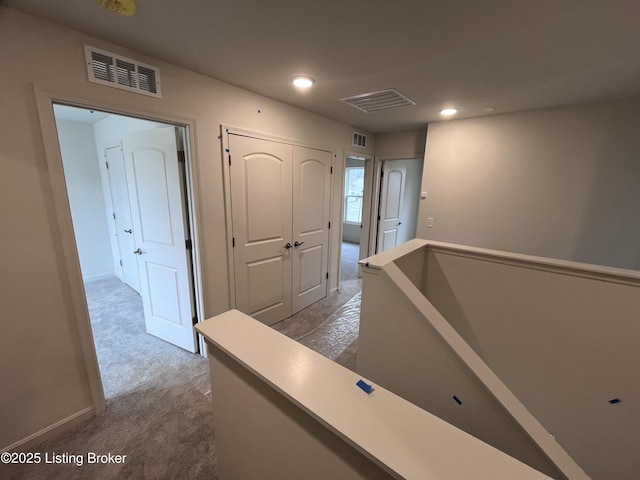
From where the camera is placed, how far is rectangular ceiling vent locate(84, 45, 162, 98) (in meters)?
1.47

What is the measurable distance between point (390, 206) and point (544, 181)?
2127 mm

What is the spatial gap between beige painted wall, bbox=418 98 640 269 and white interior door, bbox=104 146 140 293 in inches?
153

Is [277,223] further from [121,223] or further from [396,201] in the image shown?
[396,201]

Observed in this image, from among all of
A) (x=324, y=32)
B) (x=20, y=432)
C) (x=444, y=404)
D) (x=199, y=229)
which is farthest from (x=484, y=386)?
(x=20, y=432)

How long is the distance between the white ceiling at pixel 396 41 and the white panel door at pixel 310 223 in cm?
88

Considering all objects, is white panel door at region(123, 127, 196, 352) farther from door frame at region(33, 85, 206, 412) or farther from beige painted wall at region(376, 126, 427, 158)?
beige painted wall at region(376, 126, 427, 158)

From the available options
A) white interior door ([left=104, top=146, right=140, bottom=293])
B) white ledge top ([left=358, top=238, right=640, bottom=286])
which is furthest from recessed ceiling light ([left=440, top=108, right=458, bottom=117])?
white interior door ([left=104, top=146, right=140, bottom=293])

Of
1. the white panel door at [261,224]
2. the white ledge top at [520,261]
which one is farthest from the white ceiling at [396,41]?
the white ledge top at [520,261]

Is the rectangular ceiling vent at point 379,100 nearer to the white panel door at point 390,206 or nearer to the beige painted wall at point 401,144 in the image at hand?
the beige painted wall at point 401,144

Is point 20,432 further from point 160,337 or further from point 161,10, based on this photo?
point 161,10

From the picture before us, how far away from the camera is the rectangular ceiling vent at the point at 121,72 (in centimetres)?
147

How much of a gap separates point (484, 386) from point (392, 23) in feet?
5.89

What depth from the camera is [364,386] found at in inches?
28.9

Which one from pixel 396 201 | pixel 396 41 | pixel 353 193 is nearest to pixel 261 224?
pixel 396 41
